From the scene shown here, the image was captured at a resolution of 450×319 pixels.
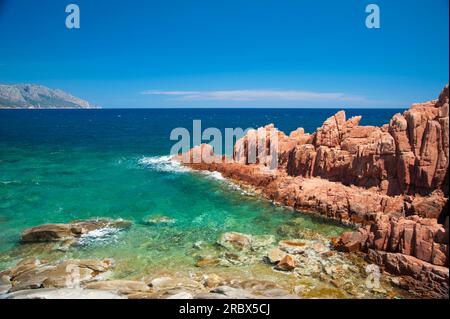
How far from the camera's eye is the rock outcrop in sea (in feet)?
67.2

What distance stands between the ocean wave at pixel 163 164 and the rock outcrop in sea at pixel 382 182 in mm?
10323

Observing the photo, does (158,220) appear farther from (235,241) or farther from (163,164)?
(163,164)

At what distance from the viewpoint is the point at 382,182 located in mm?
31719

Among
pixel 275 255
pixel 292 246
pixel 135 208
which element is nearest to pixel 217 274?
pixel 275 255

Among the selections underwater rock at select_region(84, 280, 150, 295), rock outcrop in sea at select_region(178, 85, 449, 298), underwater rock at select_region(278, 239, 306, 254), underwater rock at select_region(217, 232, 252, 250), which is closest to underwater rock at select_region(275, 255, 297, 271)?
underwater rock at select_region(278, 239, 306, 254)

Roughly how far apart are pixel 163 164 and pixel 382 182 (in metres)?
36.8

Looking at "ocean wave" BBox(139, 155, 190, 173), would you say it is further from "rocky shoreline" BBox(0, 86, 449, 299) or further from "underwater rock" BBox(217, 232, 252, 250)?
"underwater rock" BBox(217, 232, 252, 250)

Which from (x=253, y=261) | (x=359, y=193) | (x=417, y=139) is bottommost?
(x=253, y=261)

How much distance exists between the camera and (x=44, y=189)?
41375 millimetres

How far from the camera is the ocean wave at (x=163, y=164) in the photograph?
52344 mm

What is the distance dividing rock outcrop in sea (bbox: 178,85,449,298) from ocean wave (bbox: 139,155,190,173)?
33.9ft
